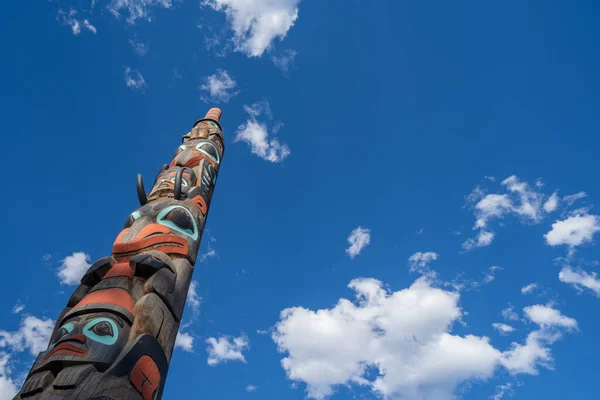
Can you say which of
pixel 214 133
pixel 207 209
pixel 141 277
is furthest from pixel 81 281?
pixel 214 133

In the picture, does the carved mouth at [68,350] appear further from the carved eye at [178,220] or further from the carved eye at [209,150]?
the carved eye at [209,150]

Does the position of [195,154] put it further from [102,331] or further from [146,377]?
[146,377]

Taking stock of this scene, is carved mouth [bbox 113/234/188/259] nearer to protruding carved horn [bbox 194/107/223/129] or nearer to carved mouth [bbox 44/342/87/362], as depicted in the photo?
carved mouth [bbox 44/342/87/362]

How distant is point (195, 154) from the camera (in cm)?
849

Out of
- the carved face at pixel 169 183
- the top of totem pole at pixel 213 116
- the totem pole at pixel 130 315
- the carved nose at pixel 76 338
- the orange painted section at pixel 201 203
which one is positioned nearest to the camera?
the totem pole at pixel 130 315

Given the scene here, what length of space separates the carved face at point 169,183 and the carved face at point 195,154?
733 mm

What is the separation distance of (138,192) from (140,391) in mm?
3623

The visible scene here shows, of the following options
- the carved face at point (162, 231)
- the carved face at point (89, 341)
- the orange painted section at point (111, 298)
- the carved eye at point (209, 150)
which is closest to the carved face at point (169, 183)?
the carved face at point (162, 231)

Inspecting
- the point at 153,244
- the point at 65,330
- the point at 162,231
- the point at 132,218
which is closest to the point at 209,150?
the point at 132,218

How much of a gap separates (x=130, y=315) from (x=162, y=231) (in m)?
1.58

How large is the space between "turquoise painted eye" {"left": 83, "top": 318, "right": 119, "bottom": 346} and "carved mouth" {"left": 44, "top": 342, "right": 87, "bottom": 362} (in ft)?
0.48

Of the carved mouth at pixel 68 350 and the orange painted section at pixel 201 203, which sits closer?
the carved mouth at pixel 68 350

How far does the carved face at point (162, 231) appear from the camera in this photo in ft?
16.8

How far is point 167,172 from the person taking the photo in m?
7.63
